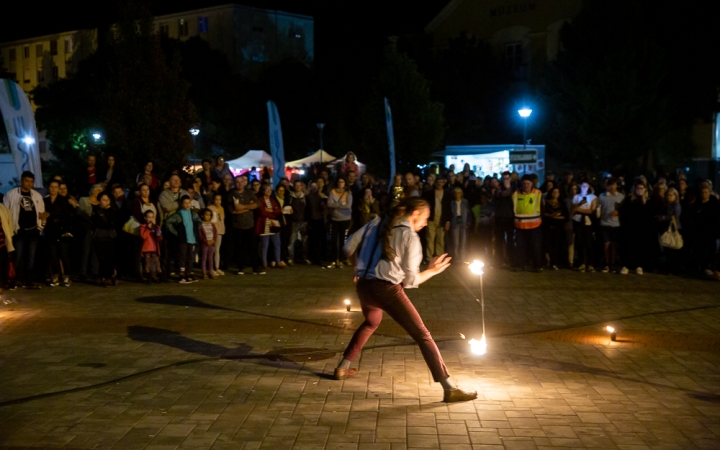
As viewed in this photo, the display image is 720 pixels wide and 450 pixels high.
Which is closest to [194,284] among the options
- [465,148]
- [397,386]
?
[397,386]

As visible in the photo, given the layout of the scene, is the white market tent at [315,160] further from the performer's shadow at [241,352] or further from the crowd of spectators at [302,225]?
the performer's shadow at [241,352]

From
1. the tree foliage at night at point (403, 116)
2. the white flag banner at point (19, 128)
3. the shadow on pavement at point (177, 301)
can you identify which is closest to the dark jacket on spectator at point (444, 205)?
the shadow on pavement at point (177, 301)

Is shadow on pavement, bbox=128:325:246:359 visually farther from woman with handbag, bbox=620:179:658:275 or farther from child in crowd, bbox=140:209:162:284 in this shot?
woman with handbag, bbox=620:179:658:275

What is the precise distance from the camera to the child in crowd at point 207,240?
48.2 ft

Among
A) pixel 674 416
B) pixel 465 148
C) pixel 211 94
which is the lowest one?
pixel 674 416

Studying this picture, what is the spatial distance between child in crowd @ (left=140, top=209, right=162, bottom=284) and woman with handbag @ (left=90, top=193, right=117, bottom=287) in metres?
0.54

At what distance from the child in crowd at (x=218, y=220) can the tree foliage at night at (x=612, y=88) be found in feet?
82.4

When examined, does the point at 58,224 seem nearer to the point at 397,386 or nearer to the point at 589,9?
the point at 397,386

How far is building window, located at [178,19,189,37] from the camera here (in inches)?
2645

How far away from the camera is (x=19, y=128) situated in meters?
16.0

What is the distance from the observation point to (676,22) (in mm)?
38062

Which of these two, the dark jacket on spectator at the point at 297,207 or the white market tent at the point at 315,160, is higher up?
the white market tent at the point at 315,160

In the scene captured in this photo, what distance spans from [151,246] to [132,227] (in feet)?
1.55

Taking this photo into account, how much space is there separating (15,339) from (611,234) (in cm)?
1125
